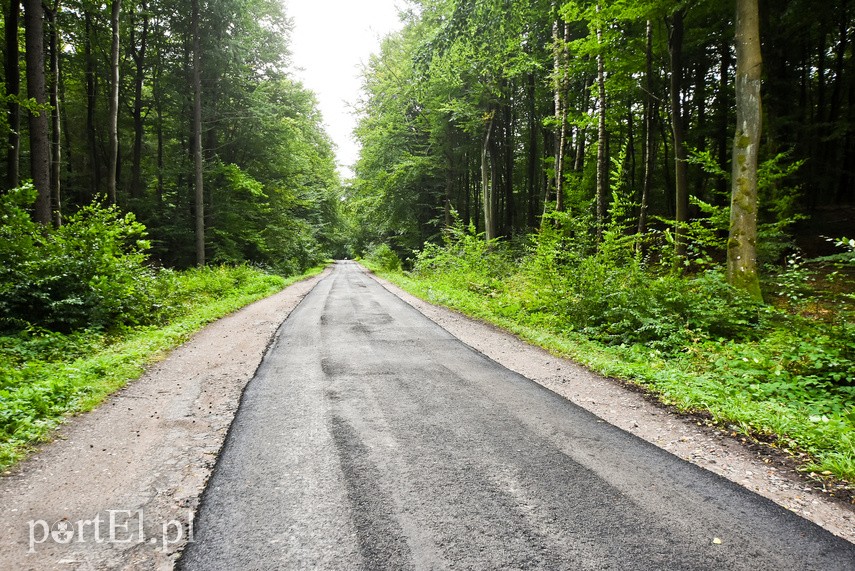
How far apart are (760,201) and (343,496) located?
12.1 meters

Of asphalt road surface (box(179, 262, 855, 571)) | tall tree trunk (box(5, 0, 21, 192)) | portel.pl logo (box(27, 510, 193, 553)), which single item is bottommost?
portel.pl logo (box(27, 510, 193, 553))

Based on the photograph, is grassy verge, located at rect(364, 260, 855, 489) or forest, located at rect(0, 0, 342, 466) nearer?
grassy verge, located at rect(364, 260, 855, 489)

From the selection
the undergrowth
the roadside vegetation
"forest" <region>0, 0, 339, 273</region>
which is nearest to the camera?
the undergrowth

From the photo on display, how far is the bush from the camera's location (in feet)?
23.5

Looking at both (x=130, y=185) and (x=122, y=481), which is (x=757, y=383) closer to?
(x=122, y=481)

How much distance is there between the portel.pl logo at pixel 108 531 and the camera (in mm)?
2350

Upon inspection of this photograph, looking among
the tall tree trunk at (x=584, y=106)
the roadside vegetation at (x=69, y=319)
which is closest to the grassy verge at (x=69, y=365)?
the roadside vegetation at (x=69, y=319)

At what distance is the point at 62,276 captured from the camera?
24.7ft

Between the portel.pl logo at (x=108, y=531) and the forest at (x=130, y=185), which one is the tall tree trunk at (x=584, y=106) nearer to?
the forest at (x=130, y=185)

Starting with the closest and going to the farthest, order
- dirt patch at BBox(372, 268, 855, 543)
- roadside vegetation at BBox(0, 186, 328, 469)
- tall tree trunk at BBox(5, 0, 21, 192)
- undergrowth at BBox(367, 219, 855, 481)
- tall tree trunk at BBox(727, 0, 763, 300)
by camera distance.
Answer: dirt patch at BBox(372, 268, 855, 543)
undergrowth at BBox(367, 219, 855, 481)
roadside vegetation at BBox(0, 186, 328, 469)
tall tree trunk at BBox(727, 0, 763, 300)
tall tree trunk at BBox(5, 0, 21, 192)

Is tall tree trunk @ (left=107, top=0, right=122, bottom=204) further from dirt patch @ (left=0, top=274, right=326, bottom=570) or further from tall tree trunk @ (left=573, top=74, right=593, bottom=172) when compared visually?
tall tree trunk @ (left=573, top=74, right=593, bottom=172)

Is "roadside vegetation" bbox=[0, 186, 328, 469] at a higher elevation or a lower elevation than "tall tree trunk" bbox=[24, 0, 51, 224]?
lower

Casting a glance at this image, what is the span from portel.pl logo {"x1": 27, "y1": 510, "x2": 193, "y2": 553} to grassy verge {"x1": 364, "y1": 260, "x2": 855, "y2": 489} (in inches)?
180

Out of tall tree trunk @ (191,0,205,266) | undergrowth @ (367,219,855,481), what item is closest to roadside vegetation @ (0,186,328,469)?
undergrowth @ (367,219,855,481)
